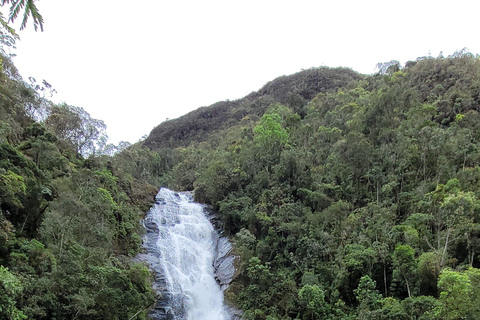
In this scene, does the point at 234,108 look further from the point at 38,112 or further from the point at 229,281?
the point at 229,281

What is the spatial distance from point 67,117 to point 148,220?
11.7m

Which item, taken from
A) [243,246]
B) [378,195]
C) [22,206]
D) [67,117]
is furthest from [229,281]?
[67,117]

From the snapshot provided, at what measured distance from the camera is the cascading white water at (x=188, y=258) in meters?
19.0

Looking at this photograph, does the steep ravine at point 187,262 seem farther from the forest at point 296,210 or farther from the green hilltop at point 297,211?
the green hilltop at point 297,211

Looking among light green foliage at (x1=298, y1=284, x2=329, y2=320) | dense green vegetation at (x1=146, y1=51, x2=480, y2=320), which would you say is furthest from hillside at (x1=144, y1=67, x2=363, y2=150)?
light green foliage at (x1=298, y1=284, x2=329, y2=320)

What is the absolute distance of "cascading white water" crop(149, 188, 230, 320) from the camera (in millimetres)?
19016

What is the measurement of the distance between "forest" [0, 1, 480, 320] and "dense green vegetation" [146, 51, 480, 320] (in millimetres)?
84

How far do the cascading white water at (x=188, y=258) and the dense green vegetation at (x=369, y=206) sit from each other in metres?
1.68

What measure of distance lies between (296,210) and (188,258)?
903 cm

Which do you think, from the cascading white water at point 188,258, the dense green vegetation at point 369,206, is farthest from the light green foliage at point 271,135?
the cascading white water at point 188,258

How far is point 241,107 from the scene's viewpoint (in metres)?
74.1

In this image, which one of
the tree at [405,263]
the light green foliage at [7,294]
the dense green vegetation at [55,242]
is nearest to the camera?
the light green foliage at [7,294]

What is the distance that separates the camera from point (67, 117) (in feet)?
88.5

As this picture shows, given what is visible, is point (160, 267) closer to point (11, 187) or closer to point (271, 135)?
point (11, 187)
